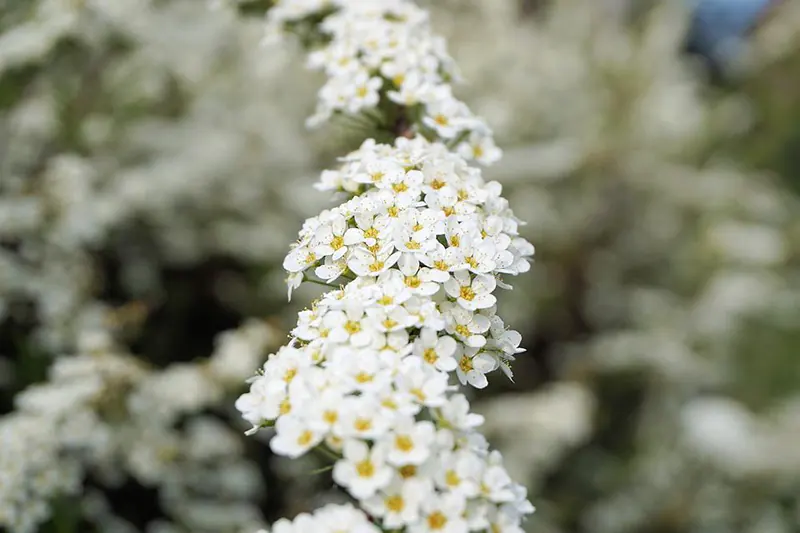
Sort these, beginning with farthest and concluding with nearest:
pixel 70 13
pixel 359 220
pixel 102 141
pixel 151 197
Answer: pixel 102 141 → pixel 151 197 → pixel 70 13 → pixel 359 220

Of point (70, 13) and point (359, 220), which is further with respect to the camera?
point (70, 13)

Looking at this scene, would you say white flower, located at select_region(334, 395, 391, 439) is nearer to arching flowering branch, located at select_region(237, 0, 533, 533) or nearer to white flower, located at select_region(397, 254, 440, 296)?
arching flowering branch, located at select_region(237, 0, 533, 533)

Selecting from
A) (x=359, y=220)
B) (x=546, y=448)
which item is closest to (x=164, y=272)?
(x=546, y=448)

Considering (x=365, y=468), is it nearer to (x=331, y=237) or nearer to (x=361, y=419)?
(x=361, y=419)

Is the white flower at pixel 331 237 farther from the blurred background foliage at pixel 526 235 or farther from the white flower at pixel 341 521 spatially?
the blurred background foliage at pixel 526 235

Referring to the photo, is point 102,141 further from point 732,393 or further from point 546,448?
point 732,393

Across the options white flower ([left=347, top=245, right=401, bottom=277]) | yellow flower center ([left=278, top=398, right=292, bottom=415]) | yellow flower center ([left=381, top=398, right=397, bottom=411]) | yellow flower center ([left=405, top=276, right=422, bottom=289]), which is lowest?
yellow flower center ([left=381, top=398, right=397, bottom=411])

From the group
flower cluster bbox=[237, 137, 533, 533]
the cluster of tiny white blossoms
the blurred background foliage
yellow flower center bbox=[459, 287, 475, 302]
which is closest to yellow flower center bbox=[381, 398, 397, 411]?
flower cluster bbox=[237, 137, 533, 533]
